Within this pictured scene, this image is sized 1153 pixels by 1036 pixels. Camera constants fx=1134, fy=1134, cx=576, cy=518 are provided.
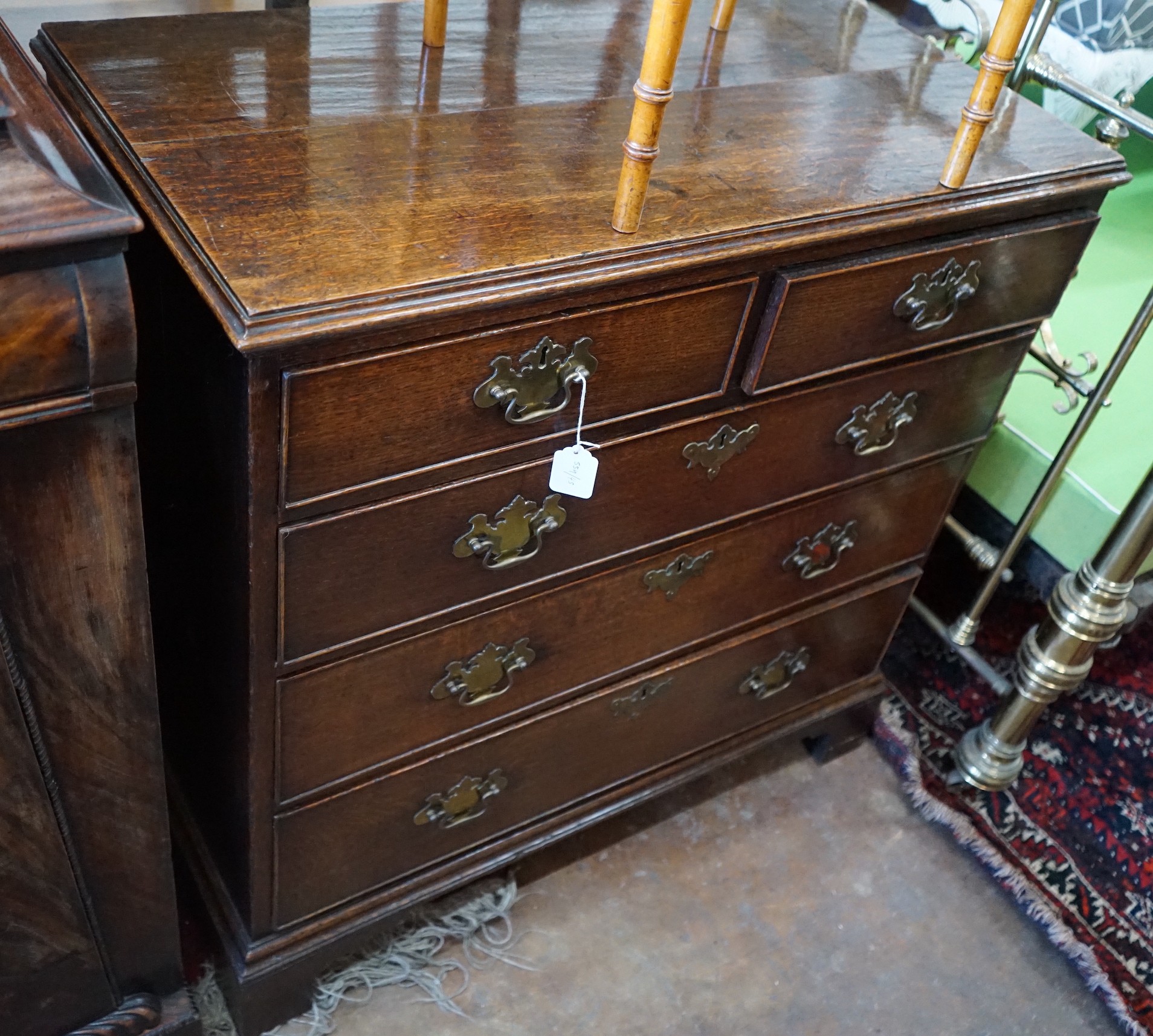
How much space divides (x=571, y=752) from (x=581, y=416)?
19.8 inches

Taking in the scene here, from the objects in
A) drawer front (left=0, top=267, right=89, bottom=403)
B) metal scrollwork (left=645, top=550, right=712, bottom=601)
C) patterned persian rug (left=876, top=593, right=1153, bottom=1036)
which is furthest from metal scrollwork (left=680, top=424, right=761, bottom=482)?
patterned persian rug (left=876, top=593, right=1153, bottom=1036)

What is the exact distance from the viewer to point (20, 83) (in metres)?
0.72

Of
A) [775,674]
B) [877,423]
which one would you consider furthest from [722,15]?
[775,674]

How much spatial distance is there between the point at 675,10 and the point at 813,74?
45 centimetres

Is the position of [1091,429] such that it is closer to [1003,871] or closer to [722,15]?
[1003,871]

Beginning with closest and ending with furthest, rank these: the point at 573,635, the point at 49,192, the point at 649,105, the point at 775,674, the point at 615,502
A: the point at 49,192, the point at 649,105, the point at 615,502, the point at 573,635, the point at 775,674

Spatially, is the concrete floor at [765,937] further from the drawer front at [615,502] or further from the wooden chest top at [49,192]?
the wooden chest top at [49,192]

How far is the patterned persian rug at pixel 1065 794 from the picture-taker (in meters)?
1.46

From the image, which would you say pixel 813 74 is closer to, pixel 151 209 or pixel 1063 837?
pixel 151 209

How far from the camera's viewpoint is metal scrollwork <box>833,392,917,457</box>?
1.13m

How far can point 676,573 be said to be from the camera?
1.14 metres

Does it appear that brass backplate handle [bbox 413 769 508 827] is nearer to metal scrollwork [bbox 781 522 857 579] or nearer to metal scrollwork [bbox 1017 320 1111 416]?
metal scrollwork [bbox 781 522 857 579]

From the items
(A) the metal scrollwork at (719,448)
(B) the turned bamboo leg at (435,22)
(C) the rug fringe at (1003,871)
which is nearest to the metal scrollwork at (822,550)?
(A) the metal scrollwork at (719,448)

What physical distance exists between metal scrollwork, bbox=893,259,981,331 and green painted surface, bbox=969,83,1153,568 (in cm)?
53
